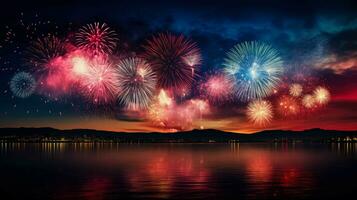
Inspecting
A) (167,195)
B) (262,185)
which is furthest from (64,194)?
(262,185)

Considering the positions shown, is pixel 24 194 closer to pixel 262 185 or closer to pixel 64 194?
pixel 64 194

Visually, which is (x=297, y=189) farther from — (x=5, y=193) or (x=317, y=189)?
(x=5, y=193)

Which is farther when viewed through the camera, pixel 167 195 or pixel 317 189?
pixel 317 189

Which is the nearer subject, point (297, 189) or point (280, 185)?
point (297, 189)

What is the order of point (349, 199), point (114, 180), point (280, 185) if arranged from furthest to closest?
point (114, 180), point (280, 185), point (349, 199)

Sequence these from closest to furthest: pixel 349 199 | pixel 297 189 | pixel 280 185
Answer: pixel 349 199, pixel 297 189, pixel 280 185

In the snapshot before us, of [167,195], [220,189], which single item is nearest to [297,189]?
[220,189]

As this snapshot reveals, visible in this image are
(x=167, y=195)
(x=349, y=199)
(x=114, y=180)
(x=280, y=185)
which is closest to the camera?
(x=349, y=199)

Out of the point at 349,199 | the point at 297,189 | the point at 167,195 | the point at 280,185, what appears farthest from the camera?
the point at 280,185
